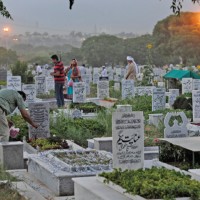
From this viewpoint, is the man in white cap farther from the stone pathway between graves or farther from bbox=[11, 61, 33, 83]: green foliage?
the stone pathway between graves

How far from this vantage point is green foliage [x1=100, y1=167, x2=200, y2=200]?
8422mm

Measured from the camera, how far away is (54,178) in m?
A: 11.3

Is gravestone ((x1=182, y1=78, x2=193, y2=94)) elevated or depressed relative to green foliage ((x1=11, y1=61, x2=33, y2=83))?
depressed

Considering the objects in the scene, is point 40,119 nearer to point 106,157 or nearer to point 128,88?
point 106,157

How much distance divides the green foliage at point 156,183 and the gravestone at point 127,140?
0.22m

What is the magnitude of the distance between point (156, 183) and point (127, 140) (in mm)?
1184

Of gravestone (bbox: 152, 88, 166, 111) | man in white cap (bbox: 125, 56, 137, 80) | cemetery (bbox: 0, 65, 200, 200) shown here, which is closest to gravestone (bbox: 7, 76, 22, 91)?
man in white cap (bbox: 125, 56, 137, 80)

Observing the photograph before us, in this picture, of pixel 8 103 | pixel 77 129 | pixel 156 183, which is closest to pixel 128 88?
pixel 77 129

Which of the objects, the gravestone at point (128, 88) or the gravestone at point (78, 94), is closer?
the gravestone at point (78, 94)

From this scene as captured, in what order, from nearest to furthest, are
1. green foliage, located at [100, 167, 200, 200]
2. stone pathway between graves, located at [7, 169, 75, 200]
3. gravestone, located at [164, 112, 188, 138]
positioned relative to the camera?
green foliage, located at [100, 167, 200, 200] < stone pathway between graves, located at [7, 169, 75, 200] < gravestone, located at [164, 112, 188, 138]

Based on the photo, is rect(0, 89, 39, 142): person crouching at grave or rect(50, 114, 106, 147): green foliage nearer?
rect(0, 89, 39, 142): person crouching at grave

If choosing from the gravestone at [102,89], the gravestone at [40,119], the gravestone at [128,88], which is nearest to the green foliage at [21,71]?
the gravestone at [102,89]

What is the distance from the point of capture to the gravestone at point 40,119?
14984 millimetres

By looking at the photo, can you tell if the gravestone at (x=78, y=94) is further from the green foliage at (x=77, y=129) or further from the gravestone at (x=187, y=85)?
the green foliage at (x=77, y=129)
